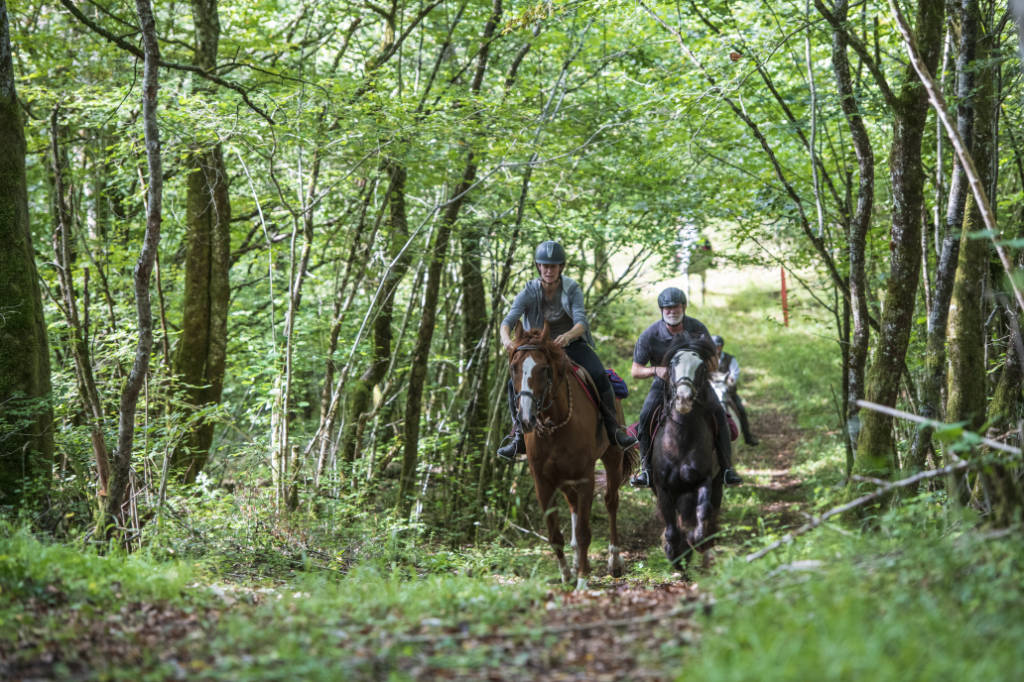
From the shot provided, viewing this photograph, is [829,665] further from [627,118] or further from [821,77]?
[821,77]

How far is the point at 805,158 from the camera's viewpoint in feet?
40.4

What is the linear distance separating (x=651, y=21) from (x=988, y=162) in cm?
594

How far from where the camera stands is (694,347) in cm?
759

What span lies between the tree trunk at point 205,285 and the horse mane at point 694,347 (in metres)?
6.24

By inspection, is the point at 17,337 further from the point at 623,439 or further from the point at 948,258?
the point at 948,258

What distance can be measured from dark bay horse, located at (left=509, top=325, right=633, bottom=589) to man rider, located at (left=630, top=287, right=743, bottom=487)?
1.94 ft

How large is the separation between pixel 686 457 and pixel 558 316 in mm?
1807

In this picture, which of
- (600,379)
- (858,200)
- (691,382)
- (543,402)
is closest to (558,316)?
(600,379)

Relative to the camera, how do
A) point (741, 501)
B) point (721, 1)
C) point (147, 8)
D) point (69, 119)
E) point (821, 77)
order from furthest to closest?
point (741, 501), point (821, 77), point (69, 119), point (721, 1), point (147, 8)

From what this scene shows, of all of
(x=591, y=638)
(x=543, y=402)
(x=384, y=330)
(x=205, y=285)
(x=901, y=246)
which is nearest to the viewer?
(x=591, y=638)

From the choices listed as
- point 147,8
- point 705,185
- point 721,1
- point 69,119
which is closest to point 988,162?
point 721,1

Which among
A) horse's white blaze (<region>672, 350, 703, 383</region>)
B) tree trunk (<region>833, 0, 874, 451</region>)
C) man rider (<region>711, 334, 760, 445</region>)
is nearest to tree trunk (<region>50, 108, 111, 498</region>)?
horse's white blaze (<region>672, 350, 703, 383</region>)

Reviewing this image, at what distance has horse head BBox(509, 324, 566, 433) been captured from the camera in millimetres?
6891

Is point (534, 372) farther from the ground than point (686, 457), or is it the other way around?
point (534, 372)
